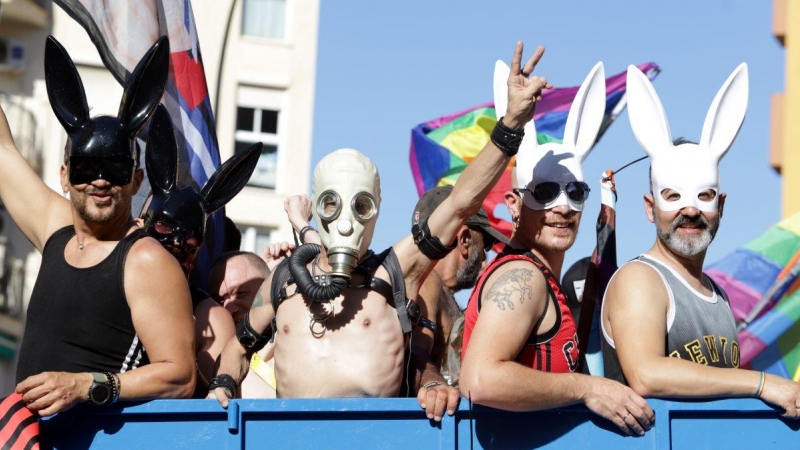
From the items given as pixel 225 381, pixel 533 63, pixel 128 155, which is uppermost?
pixel 533 63

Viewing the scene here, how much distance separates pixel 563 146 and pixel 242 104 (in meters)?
20.4

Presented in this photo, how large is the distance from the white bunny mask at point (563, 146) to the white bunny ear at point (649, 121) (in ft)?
0.91

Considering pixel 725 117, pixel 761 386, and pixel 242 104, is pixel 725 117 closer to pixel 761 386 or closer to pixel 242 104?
pixel 761 386

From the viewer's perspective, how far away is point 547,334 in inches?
179

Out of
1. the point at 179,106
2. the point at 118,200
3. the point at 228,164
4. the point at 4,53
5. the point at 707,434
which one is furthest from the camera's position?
the point at 4,53

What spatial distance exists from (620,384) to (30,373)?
2.13 meters

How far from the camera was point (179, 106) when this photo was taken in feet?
22.6

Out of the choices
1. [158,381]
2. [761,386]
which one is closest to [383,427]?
[158,381]

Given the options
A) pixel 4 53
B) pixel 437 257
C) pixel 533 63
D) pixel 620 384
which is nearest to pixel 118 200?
pixel 437 257

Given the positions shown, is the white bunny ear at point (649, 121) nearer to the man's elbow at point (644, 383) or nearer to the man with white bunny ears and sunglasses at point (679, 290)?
the man with white bunny ears and sunglasses at point (679, 290)

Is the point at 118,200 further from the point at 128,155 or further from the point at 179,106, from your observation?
the point at 179,106

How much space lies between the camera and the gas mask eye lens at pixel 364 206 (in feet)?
15.6

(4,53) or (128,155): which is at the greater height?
(128,155)

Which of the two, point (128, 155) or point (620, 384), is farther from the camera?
point (128, 155)
